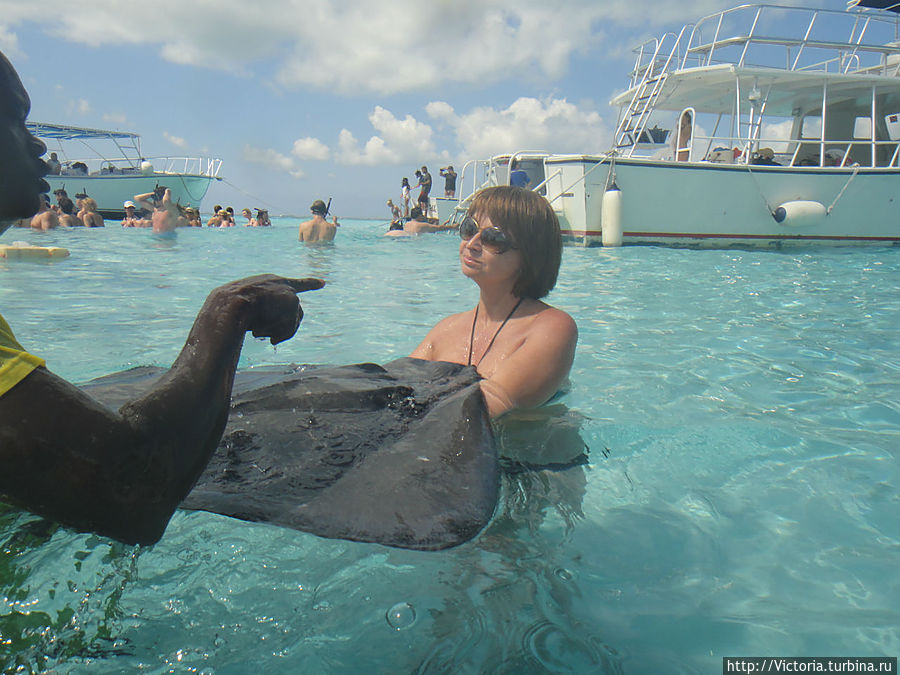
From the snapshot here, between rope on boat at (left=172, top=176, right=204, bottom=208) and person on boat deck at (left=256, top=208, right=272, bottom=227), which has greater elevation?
rope on boat at (left=172, top=176, right=204, bottom=208)

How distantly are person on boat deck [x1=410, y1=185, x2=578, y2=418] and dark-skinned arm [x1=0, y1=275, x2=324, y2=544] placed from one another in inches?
53.1

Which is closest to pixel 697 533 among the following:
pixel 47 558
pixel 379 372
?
pixel 379 372

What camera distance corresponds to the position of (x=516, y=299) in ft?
9.24

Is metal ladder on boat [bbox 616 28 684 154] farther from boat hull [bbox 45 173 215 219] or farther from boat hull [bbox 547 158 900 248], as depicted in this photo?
boat hull [bbox 45 173 215 219]

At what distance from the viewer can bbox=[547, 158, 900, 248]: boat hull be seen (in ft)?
42.1

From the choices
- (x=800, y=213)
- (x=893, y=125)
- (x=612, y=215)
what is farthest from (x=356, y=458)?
(x=893, y=125)

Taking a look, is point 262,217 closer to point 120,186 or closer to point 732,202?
point 120,186

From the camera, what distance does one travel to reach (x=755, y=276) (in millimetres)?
8969

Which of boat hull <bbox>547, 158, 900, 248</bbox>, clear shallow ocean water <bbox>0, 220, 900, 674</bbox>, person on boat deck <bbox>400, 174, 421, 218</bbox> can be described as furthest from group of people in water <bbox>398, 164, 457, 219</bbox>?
clear shallow ocean water <bbox>0, 220, 900, 674</bbox>

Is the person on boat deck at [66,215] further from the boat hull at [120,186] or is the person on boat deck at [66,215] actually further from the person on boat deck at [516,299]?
the person on boat deck at [516,299]

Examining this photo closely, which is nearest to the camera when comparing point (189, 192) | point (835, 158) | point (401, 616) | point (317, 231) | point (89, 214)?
point (401, 616)

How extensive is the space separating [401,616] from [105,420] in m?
0.95

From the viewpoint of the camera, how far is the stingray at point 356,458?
1454mm

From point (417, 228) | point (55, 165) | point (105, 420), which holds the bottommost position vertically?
point (105, 420)
